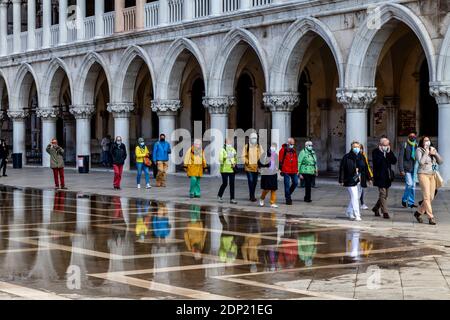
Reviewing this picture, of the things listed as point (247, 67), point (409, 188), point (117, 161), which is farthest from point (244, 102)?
point (409, 188)

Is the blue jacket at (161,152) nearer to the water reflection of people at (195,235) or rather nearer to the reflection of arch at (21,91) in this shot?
the water reflection of people at (195,235)

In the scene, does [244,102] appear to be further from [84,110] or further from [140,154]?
[140,154]

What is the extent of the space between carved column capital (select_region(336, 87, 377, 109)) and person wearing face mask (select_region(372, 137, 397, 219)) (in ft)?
25.1

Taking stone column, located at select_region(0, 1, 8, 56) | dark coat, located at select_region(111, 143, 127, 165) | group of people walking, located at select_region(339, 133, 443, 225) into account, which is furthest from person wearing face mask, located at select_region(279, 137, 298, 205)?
stone column, located at select_region(0, 1, 8, 56)

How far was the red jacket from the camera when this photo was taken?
23.3m

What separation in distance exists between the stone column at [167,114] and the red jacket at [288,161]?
13561 millimetres

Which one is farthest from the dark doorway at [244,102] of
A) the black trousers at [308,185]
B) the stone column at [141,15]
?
the black trousers at [308,185]

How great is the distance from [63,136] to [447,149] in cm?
3077

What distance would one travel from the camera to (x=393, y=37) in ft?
94.6

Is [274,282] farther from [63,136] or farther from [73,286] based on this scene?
[63,136]

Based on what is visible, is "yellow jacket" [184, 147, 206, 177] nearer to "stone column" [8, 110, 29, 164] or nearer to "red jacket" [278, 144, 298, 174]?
"red jacket" [278, 144, 298, 174]

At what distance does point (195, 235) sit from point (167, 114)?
20401 mm

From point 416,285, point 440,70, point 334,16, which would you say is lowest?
point 416,285
